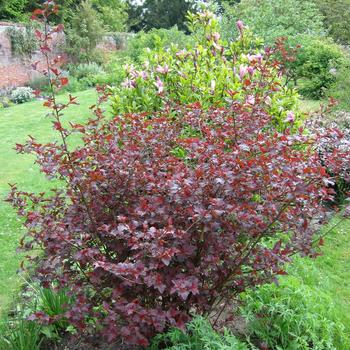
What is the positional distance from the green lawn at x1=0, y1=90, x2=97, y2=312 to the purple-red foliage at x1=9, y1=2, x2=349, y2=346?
49 centimetres

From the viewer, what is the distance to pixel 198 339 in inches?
91.4

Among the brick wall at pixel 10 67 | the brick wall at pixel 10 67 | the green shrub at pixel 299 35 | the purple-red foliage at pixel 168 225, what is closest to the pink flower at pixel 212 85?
the purple-red foliage at pixel 168 225

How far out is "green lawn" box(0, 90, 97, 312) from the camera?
395 cm

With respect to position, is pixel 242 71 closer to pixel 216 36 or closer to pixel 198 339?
pixel 216 36

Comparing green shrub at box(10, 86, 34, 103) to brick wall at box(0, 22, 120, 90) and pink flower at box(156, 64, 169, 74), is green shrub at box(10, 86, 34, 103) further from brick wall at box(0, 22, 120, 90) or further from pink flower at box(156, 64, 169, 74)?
pink flower at box(156, 64, 169, 74)

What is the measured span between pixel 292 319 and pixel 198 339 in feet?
2.18

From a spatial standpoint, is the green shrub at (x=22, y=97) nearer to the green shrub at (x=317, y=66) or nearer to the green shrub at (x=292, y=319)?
the green shrub at (x=317, y=66)

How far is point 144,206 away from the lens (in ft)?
7.13

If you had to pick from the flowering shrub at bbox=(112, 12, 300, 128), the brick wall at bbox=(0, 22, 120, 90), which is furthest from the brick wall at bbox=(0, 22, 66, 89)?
the flowering shrub at bbox=(112, 12, 300, 128)

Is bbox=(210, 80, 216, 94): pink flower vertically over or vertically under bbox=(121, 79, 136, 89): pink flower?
over

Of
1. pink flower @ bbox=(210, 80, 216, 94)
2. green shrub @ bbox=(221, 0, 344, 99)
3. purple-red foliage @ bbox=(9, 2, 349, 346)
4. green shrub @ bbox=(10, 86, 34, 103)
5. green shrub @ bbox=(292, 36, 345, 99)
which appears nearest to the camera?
purple-red foliage @ bbox=(9, 2, 349, 346)

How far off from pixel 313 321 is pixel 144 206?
4.26ft

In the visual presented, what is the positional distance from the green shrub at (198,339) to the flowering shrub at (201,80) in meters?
2.31

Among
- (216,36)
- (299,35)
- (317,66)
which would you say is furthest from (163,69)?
(299,35)
